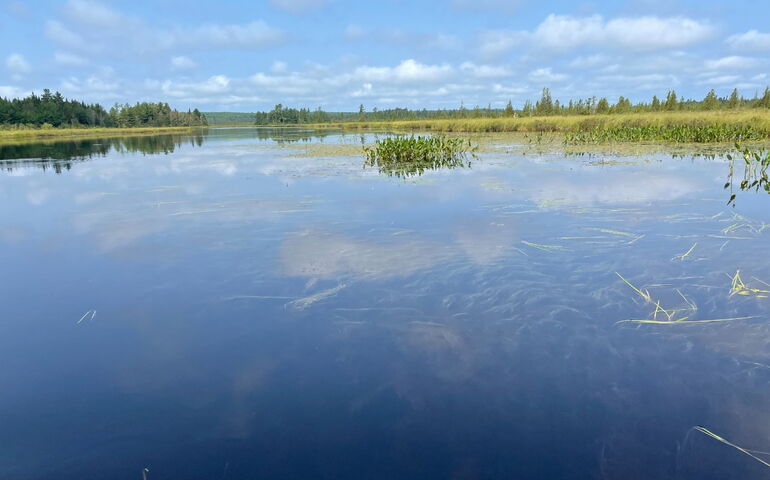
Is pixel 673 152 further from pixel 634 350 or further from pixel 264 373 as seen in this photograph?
pixel 264 373

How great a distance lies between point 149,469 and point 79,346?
2175mm

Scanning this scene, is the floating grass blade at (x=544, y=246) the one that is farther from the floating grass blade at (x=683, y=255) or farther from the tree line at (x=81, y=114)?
the tree line at (x=81, y=114)

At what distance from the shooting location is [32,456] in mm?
3012

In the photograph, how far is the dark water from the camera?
2.98 m

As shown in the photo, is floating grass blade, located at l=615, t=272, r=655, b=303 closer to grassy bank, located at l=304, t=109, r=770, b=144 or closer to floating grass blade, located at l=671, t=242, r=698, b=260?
floating grass blade, located at l=671, t=242, r=698, b=260

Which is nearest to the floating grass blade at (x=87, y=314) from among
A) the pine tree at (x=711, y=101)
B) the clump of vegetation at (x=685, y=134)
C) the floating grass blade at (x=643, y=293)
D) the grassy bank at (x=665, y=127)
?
the floating grass blade at (x=643, y=293)

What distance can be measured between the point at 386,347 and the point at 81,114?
393 ft

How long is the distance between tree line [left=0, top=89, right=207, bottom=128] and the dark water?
97.2m

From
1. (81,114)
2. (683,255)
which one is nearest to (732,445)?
(683,255)

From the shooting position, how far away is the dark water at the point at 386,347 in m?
2.98

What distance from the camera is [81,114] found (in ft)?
322

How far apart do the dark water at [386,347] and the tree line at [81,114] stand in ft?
319

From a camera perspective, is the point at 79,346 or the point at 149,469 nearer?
the point at 149,469

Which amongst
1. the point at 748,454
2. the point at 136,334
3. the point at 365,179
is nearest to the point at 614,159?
the point at 365,179
